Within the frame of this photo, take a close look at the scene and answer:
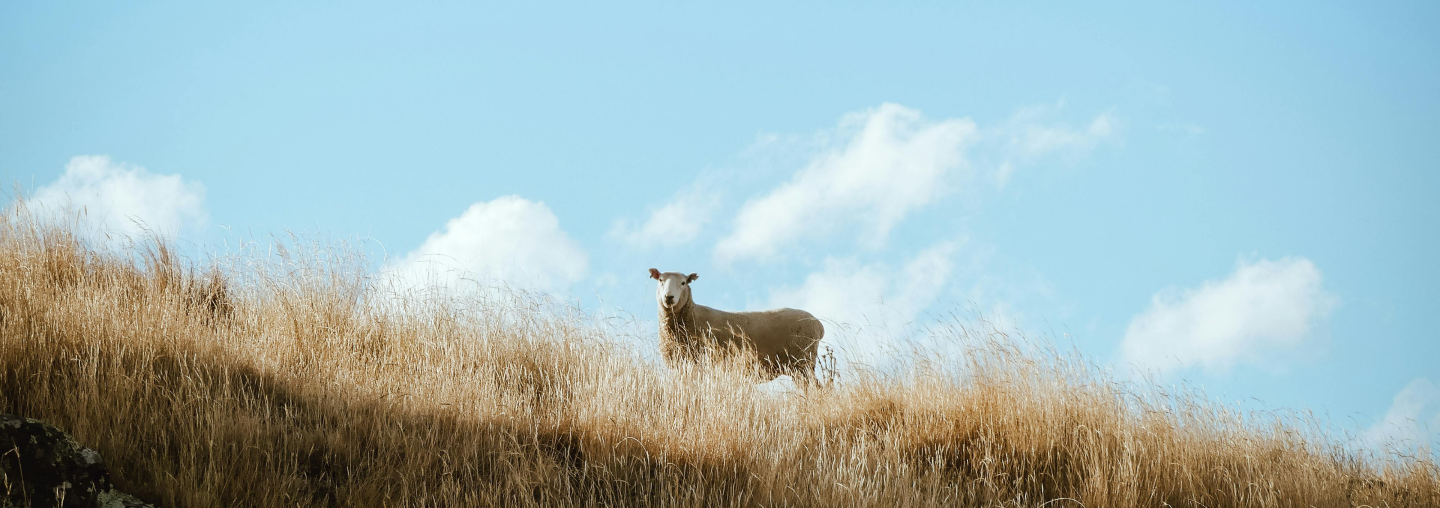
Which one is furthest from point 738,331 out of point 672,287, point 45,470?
point 45,470

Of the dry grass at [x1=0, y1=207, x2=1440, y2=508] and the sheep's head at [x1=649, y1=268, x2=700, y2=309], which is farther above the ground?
the sheep's head at [x1=649, y1=268, x2=700, y2=309]

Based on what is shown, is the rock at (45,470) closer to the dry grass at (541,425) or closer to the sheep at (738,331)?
the dry grass at (541,425)

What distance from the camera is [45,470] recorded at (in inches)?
111

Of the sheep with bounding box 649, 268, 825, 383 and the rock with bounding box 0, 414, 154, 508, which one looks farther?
the sheep with bounding box 649, 268, 825, 383

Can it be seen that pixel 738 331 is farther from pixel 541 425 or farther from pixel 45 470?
pixel 45 470

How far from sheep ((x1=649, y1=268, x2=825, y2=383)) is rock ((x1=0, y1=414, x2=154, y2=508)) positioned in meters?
4.91

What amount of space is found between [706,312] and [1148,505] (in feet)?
14.8

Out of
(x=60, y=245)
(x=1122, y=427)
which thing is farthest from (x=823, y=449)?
(x=60, y=245)

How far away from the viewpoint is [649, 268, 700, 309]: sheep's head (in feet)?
24.6

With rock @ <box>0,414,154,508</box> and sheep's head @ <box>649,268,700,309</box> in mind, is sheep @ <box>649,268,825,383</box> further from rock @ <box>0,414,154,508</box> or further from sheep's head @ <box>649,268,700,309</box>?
rock @ <box>0,414,154,508</box>

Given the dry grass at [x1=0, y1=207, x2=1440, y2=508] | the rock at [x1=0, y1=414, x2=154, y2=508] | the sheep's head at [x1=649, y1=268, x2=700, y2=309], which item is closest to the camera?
the rock at [x1=0, y1=414, x2=154, y2=508]

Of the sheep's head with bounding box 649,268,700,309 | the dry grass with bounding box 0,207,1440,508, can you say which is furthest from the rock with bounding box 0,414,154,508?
the sheep's head with bounding box 649,268,700,309

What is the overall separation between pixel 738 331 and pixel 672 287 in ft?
3.33

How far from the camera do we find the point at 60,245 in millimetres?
7414
